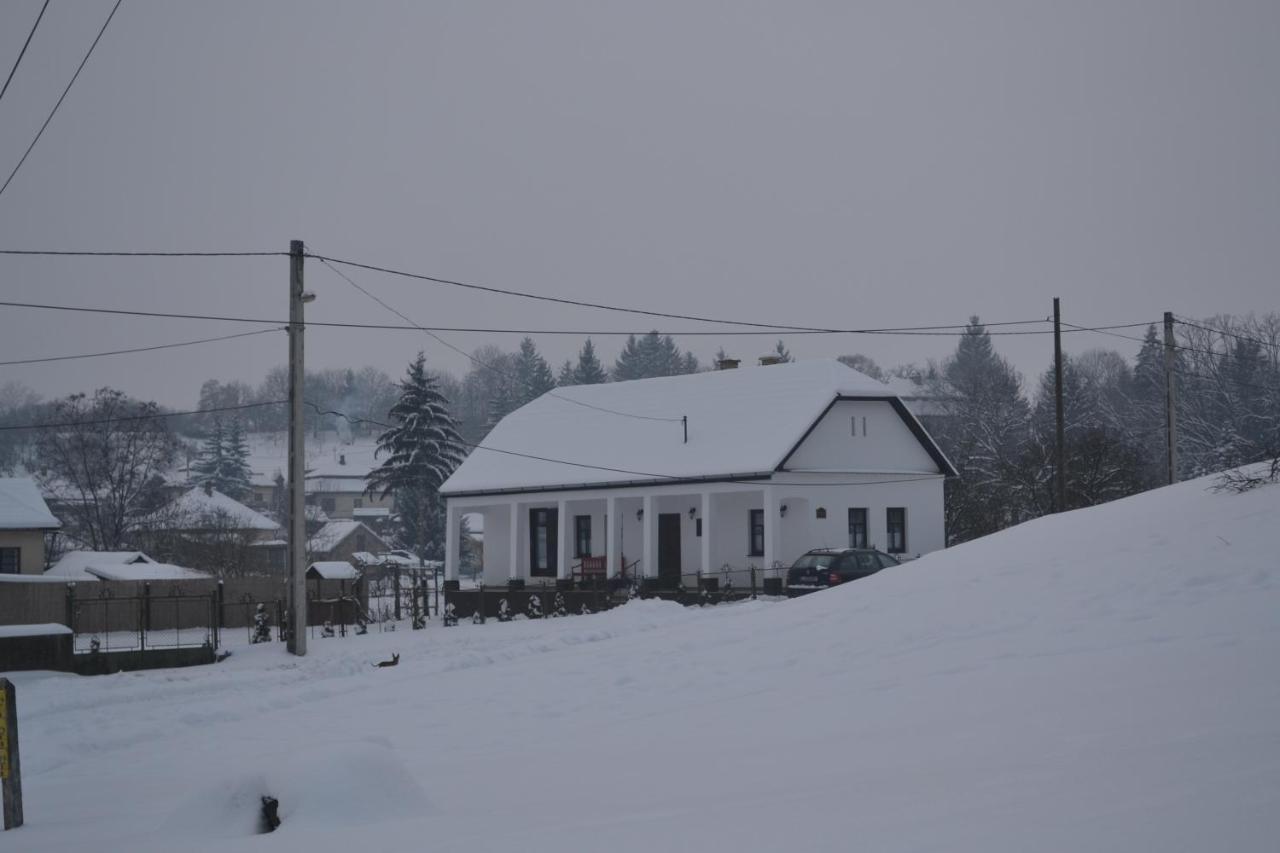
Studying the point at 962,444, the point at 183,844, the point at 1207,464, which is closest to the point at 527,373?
the point at 962,444

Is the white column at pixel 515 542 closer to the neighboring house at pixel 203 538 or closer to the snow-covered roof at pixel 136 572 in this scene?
the snow-covered roof at pixel 136 572

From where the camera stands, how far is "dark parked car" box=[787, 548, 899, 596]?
98.8 ft

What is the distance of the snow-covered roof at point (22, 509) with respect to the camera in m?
42.6

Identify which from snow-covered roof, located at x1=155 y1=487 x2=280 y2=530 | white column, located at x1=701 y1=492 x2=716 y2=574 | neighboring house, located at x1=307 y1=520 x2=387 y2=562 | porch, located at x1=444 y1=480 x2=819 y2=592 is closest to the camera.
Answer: white column, located at x1=701 y1=492 x2=716 y2=574

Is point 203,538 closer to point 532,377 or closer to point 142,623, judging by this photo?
point 142,623

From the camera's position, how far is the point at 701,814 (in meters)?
7.65

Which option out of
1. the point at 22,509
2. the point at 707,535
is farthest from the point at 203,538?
the point at 707,535

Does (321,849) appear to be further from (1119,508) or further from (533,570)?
(533,570)

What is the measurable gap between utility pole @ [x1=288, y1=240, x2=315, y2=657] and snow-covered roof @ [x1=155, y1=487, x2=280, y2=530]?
40922mm

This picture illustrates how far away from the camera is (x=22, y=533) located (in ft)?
142

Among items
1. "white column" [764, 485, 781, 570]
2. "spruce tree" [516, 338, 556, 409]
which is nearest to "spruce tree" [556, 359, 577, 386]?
"spruce tree" [516, 338, 556, 409]

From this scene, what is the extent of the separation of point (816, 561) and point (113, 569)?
88.5 feet

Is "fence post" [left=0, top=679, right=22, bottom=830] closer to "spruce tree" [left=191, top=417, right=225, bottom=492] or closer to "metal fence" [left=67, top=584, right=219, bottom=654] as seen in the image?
"metal fence" [left=67, top=584, right=219, bottom=654]

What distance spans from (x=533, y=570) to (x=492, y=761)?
33461mm
